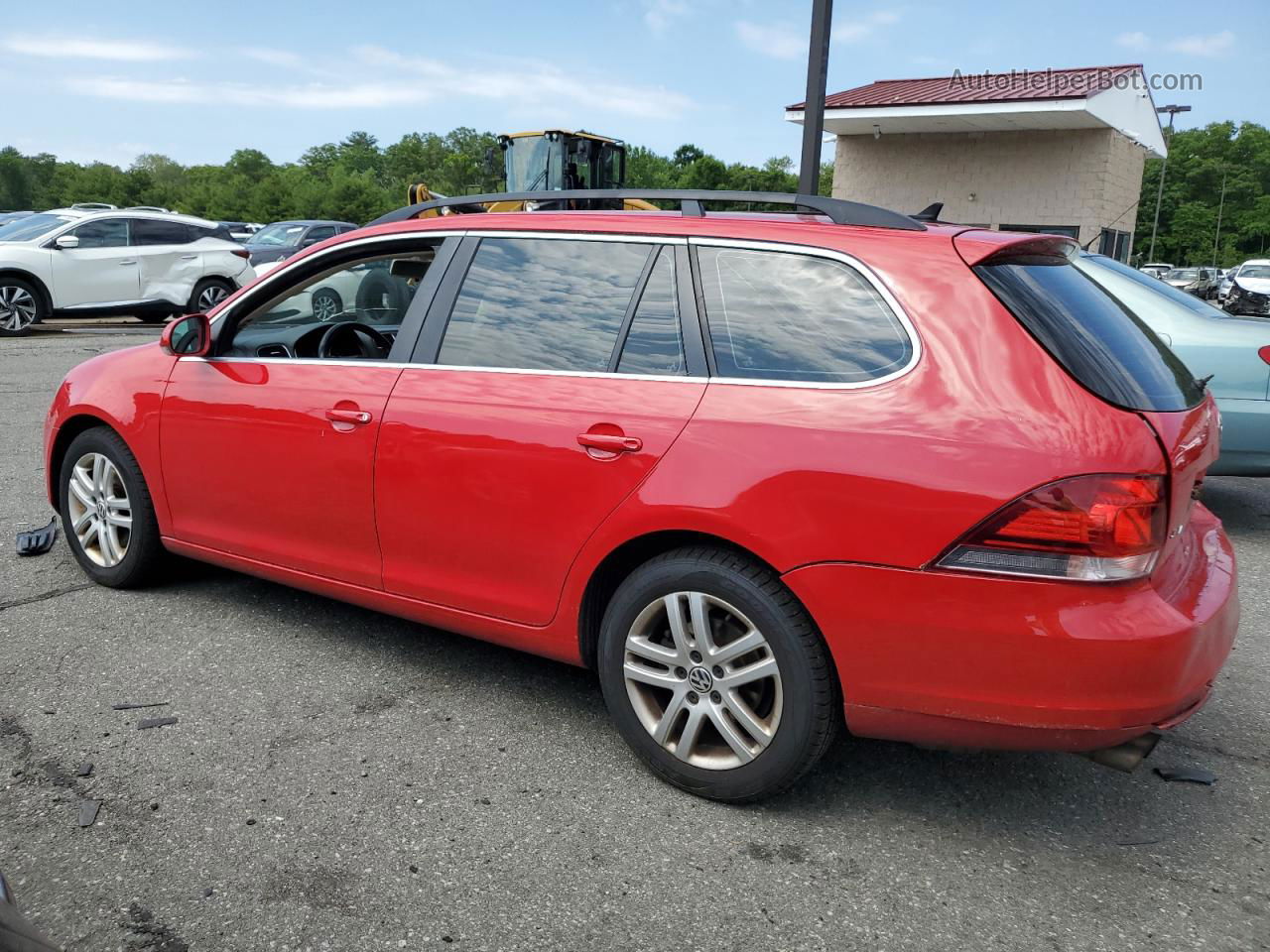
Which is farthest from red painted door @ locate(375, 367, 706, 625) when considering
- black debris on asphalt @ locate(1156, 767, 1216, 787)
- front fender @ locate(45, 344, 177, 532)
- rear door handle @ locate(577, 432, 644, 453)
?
black debris on asphalt @ locate(1156, 767, 1216, 787)

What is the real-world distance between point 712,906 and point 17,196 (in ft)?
427

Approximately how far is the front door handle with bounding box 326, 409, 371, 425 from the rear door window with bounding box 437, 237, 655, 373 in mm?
324

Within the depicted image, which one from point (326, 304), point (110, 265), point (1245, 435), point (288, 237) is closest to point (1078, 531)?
point (326, 304)

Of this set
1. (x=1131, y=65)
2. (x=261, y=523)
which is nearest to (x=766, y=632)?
(x=261, y=523)

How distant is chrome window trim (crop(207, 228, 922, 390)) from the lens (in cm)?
266

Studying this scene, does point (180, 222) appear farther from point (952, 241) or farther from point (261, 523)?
point (952, 241)

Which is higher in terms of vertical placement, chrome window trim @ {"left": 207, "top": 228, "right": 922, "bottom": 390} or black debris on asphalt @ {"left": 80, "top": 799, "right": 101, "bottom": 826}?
chrome window trim @ {"left": 207, "top": 228, "right": 922, "bottom": 390}

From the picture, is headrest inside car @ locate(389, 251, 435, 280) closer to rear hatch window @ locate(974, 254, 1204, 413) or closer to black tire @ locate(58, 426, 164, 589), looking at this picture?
black tire @ locate(58, 426, 164, 589)

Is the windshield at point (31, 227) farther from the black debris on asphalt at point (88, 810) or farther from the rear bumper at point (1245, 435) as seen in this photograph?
the rear bumper at point (1245, 435)

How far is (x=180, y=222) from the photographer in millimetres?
15906

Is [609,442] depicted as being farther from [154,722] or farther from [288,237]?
[288,237]

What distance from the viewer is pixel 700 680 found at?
286cm

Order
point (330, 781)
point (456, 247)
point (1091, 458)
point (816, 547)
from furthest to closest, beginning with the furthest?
point (456, 247)
point (330, 781)
point (816, 547)
point (1091, 458)

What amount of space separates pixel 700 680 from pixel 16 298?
1486 centimetres
